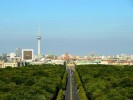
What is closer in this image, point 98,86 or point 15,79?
point 98,86

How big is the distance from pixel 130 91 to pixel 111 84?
38.8 feet

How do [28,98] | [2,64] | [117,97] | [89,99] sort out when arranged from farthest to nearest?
1. [2,64]
2. [89,99]
3. [117,97]
4. [28,98]

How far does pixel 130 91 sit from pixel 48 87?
10.5m

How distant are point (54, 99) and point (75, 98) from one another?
8.83 ft

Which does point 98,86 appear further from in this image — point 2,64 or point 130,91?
point 2,64

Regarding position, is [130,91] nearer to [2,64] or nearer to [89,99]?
[89,99]

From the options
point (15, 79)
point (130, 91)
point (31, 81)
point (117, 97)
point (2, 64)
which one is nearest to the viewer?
point (117, 97)

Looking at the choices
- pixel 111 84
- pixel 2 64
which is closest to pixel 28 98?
pixel 111 84

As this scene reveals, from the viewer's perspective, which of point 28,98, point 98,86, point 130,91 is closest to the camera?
point 28,98

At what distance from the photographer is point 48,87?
4603 centimetres

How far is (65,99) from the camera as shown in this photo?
44.5 m

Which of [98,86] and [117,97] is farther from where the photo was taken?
[98,86]

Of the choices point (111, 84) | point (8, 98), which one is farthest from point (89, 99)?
point (8, 98)

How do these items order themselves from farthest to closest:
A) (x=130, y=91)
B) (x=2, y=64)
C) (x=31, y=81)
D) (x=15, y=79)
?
(x=2, y=64) < (x=15, y=79) < (x=31, y=81) < (x=130, y=91)
